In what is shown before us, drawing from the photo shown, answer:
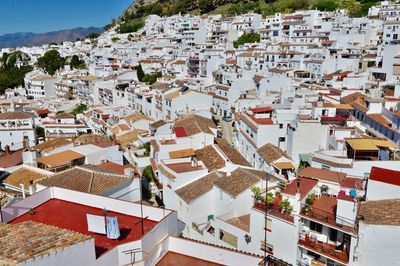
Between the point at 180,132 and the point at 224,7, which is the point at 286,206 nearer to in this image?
the point at 180,132

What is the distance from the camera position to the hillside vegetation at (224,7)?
82188mm

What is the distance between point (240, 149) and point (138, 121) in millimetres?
11252

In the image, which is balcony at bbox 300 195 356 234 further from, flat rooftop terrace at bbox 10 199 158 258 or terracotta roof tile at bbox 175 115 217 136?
terracotta roof tile at bbox 175 115 217 136

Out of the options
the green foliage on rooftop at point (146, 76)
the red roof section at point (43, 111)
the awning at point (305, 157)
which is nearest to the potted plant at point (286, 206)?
the awning at point (305, 157)

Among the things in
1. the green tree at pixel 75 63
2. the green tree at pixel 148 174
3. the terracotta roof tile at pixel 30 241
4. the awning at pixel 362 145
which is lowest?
the green tree at pixel 148 174

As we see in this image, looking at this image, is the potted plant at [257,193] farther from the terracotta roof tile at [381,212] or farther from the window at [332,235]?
the terracotta roof tile at [381,212]

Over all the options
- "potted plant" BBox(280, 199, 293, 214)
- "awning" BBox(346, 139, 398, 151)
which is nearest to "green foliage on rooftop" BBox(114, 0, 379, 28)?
"awning" BBox(346, 139, 398, 151)

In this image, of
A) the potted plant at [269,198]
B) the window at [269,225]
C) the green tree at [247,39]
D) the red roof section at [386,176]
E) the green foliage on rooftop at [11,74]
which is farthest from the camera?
the green foliage on rooftop at [11,74]

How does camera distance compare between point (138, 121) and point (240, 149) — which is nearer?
point (240, 149)

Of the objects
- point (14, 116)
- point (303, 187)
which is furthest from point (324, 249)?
point (14, 116)

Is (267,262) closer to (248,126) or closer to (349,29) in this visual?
(248,126)

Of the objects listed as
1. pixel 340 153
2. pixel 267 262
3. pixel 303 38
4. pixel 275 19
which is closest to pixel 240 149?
pixel 340 153

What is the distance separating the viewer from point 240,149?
101ft

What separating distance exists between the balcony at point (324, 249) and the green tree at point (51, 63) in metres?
84.6
